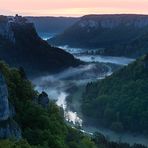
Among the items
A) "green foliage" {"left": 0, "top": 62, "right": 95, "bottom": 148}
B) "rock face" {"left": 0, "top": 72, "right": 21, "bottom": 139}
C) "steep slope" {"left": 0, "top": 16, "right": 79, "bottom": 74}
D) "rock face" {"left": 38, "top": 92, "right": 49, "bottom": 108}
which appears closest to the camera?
"rock face" {"left": 0, "top": 72, "right": 21, "bottom": 139}

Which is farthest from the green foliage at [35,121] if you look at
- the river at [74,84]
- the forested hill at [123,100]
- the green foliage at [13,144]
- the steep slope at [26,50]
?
the steep slope at [26,50]

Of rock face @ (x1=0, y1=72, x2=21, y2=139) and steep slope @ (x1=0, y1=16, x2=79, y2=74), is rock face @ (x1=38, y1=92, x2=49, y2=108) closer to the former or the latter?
rock face @ (x1=0, y1=72, x2=21, y2=139)

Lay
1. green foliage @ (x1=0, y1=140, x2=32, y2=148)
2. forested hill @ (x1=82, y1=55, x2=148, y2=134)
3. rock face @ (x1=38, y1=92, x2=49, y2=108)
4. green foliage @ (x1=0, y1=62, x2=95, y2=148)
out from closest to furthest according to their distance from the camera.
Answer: green foliage @ (x1=0, y1=140, x2=32, y2=148)
green foliage @ (x1=0, y1=62, x2=95, y2=148)
rock face @ (x1=38, y1=92, x2=49, y2=108)
forested hill @ (x1=82, y1=55, x2=148, y2=134)

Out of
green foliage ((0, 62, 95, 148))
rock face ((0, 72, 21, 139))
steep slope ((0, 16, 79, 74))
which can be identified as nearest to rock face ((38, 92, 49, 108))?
green foliage ((0, 62, 95, 148))

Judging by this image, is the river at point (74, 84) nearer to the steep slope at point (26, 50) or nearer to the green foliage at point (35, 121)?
the steep slope at point (26, 50)

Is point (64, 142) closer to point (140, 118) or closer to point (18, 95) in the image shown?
point (18, 95)

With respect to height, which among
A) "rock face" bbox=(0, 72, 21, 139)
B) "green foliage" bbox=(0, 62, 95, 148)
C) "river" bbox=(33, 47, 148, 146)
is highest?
"rock face" bbox=(0, 72, 21, 139)

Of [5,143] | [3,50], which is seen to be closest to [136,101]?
[3,50]
